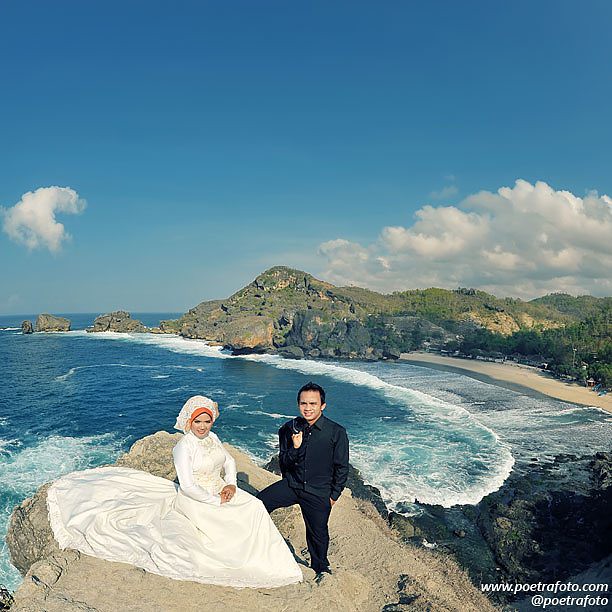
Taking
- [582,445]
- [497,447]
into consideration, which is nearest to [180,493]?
[497,447]

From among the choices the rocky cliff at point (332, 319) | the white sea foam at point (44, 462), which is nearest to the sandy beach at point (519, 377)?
the rocky cliff at point (332, 319)

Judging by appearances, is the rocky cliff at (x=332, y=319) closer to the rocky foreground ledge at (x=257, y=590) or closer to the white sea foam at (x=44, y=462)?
the white sea foam at (x=44, y=462)

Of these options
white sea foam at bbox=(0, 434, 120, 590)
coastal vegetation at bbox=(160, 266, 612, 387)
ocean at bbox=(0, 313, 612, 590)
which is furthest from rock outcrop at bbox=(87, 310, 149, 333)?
white sea foam at bbox=(0, 434, 120, 590)

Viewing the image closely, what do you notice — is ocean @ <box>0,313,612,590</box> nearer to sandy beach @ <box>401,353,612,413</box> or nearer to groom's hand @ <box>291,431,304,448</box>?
sandy beach @ <box>401,353,612,413</box>

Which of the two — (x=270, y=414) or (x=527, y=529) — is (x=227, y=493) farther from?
(x=270, y=414)

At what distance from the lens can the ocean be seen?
22.0m

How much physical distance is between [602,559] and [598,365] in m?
47.2

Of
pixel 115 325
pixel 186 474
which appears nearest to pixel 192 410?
pixel 186 474

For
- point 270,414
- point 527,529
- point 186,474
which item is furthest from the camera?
point 270,414

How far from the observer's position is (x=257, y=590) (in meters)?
5.80

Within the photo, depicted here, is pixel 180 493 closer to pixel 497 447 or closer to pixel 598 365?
pixel 497 447

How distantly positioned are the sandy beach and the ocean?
3.60 meters

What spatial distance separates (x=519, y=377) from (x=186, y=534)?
6077cm

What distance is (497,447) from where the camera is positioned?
26.9m
